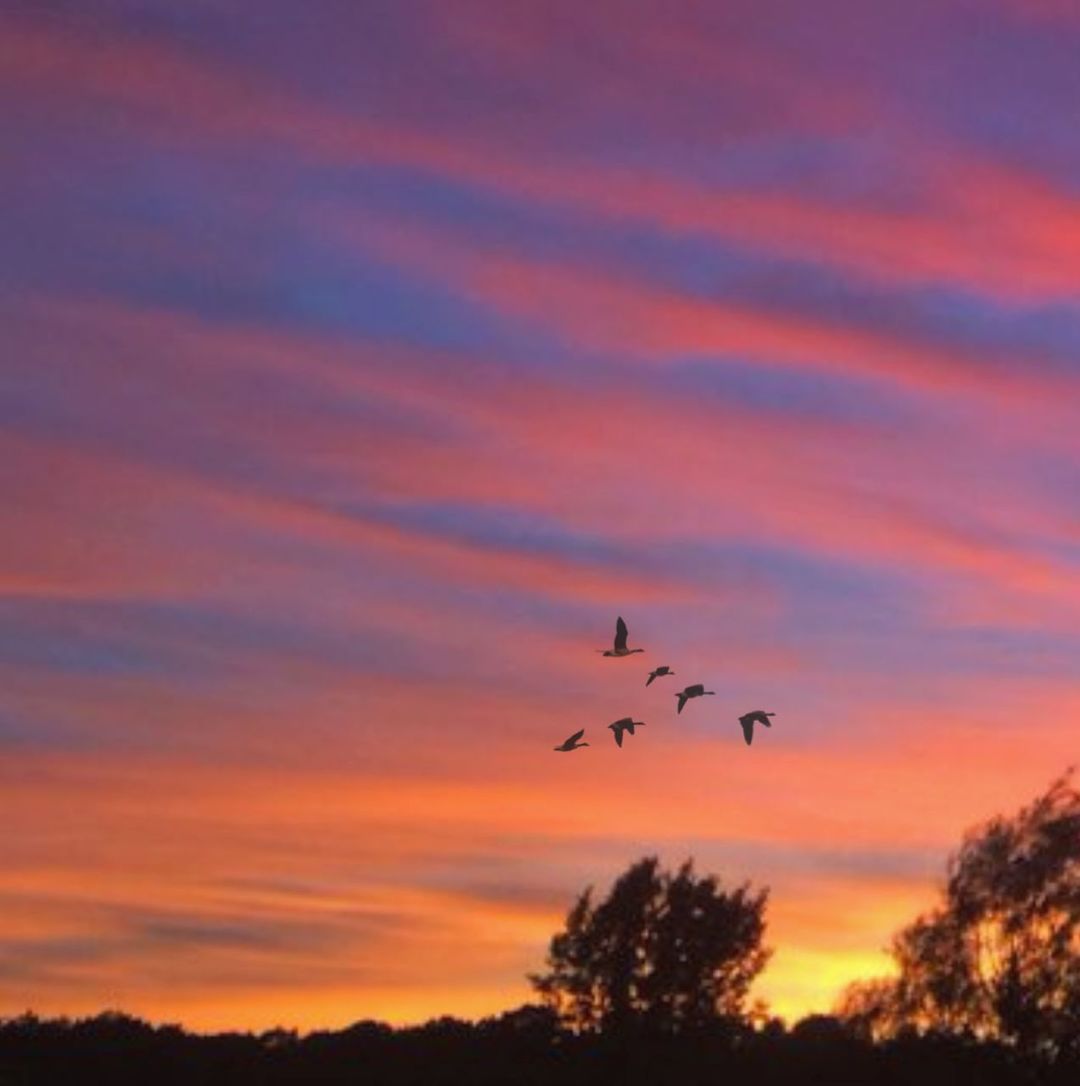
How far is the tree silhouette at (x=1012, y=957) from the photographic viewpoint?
8312 centimetres

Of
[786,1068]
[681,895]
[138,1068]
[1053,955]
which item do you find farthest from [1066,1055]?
[138,1068]

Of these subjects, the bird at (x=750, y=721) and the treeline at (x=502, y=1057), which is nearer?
the bird at (x=750, y=721)

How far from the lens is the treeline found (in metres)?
83.2

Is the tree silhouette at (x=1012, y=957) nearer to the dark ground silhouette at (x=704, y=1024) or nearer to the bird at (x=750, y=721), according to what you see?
the dark ground silhouette at (x=704, y=1024)

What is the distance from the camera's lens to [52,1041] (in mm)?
96000

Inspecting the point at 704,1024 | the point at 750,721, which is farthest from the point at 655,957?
the point at 750,721

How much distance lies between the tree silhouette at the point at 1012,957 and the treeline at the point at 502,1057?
95 centimetres

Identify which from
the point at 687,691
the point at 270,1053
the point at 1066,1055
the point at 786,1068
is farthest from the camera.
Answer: the point at 270,1053

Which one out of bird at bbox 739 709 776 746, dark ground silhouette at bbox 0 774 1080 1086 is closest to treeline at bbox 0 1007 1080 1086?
dark ground silhouette at bbox 0 774 1080 1086

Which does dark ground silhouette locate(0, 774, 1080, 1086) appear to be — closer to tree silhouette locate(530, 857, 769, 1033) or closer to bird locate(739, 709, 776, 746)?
tree silhouette locate(530, 857, 769, 1033)

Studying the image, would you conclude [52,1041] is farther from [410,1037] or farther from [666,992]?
[666,992]

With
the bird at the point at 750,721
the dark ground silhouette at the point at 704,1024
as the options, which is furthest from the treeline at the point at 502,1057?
the bird at the point at 750,721

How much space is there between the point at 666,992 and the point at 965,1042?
1334 cm

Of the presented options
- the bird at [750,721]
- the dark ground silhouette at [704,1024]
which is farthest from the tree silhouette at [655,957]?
the bird at [750,721]
